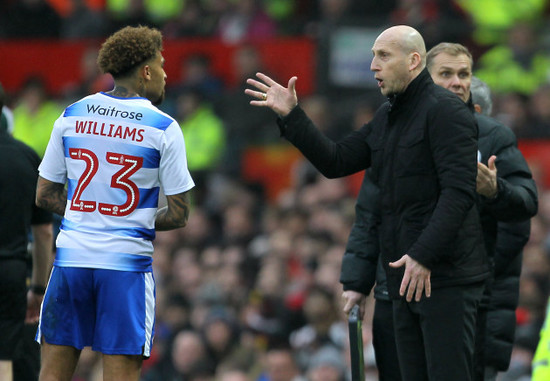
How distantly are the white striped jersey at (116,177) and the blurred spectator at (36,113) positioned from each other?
956 cm

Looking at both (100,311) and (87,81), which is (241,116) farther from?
(100,311)

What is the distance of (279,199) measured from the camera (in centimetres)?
1205

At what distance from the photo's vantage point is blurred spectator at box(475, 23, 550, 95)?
1117 centimetres

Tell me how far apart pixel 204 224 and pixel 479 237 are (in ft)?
23.2

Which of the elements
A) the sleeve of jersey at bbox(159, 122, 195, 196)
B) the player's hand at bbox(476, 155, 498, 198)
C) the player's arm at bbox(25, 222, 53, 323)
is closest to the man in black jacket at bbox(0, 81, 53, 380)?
the player's arm at bbox(25, 222, 53, 323)

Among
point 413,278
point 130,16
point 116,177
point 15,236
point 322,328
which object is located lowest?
point 322,328

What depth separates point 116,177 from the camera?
483 centimetres

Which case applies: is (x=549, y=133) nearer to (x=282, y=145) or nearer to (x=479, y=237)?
(x=282, y=145)

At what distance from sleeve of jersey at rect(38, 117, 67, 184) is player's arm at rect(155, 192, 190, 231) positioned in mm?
462

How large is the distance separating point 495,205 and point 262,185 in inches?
282

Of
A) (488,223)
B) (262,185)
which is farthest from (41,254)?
(262,185)

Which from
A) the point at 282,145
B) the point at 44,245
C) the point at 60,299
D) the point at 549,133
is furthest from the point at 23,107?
the point at 60,299

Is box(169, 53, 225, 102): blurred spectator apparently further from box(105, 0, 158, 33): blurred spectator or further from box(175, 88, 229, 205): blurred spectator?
box(105, 0, 158, 33): blurred spectator

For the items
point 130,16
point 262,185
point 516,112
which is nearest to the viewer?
point 516,112
